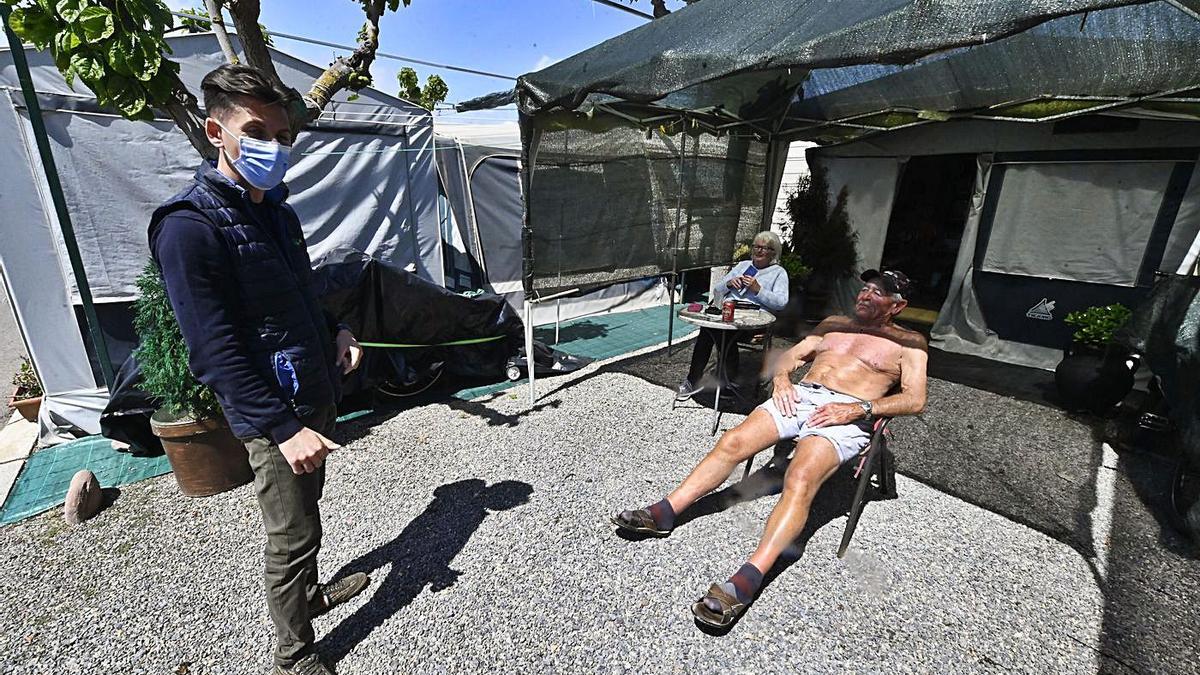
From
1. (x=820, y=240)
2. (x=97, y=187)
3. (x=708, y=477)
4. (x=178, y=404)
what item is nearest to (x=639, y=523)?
(x=708, y=477)

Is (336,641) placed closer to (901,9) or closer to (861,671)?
(861,671)

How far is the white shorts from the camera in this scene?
237 cm

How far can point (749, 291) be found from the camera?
4082 mm

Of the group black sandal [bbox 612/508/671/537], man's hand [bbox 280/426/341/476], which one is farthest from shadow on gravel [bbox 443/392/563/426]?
man's hand [bbox 280/426/341/476]

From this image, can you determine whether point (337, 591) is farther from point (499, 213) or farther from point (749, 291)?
point (499, 213)

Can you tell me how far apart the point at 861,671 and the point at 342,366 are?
2.28m

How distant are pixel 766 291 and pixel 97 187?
17.5 feet

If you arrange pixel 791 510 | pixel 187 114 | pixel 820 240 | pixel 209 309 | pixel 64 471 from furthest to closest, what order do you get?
1. pixel 820 240
2. pixel 64 471
3. pixel 187 114
4. pixel 791 510
5. pixel 209 309

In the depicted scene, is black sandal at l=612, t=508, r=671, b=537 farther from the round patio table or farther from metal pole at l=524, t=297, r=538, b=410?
metal pole at l=524, t=297, r=538, b=410

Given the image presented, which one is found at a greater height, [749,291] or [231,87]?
[231,87]

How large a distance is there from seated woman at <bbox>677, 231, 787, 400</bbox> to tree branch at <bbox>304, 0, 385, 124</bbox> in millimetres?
3033

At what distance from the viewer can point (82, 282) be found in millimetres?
3184

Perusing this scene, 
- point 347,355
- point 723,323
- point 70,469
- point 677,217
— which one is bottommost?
point 70,469

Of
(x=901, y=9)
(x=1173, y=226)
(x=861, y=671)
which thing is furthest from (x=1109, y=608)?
(x=1173, y=226)
